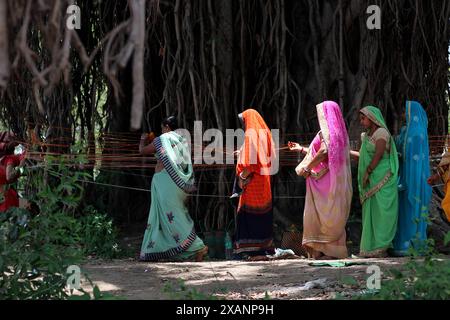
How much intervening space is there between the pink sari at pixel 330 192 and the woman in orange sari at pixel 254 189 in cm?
38

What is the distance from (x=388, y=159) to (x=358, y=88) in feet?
4.80

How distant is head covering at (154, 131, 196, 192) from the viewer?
7129 mm

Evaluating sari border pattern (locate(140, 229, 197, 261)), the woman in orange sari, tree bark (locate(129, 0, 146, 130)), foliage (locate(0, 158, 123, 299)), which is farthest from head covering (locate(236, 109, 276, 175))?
tree bark (locate(129, 0, 146, 130))

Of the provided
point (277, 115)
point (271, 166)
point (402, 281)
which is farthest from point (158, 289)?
point (277, 115)

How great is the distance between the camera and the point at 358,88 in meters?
8.25

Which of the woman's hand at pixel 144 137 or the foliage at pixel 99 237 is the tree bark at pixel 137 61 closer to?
the woman's hand at pixel 144 137

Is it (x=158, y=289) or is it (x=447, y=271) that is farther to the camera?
(x=158, y=289)

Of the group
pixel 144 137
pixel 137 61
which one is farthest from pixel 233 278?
pixel 137 61

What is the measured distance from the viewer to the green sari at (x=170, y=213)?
23.3 feet

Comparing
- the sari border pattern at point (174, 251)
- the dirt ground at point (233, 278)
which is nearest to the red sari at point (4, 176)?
the dirt ground at point (233, 278)

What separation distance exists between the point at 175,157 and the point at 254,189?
29.7 inches

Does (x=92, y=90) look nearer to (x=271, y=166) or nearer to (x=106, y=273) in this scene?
(x=271, y=166)

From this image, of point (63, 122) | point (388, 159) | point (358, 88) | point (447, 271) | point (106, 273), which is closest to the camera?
point (447, 271)

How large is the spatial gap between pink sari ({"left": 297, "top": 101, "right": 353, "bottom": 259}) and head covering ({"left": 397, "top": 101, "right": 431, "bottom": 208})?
1.79ft
